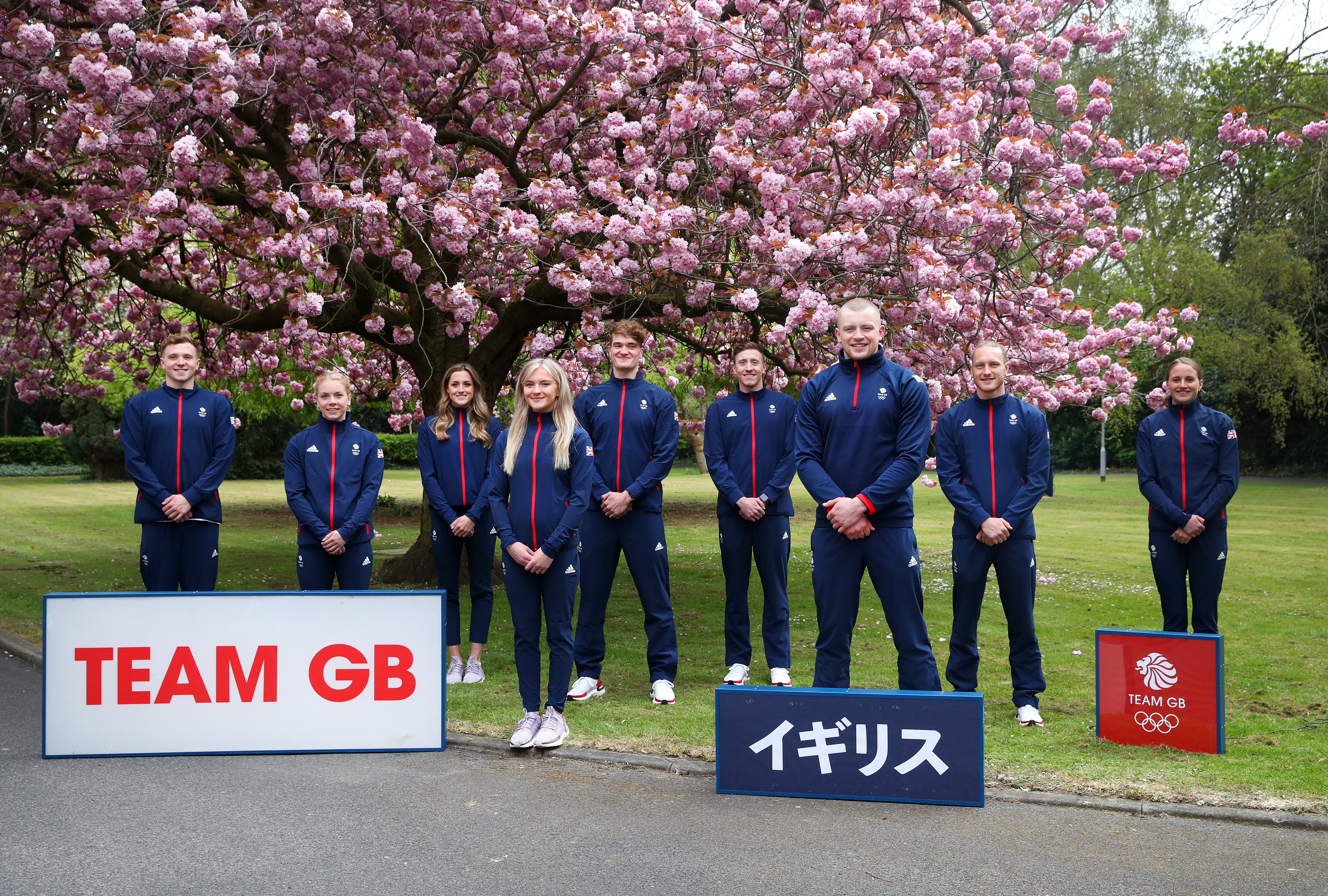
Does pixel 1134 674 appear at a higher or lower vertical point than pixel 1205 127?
lower

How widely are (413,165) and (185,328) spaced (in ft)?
24.6

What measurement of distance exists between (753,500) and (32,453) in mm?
41735

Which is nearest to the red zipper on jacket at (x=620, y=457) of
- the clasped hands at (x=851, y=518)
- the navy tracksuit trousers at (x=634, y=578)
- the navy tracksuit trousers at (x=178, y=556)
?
the navy tracksuit trousers at (x=634, y=578)

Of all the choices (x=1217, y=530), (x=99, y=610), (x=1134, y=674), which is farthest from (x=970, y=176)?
(x=99, y=610)

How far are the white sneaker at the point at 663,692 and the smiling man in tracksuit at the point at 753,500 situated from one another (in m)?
0.45

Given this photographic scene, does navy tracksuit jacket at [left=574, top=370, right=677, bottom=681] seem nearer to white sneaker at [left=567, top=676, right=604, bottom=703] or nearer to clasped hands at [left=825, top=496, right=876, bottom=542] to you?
white sneaker at [left=567, top=676, right=604, bottom=703]

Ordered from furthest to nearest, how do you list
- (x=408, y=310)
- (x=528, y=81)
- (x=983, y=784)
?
(x=408, y=310) → (x=528, y=81) → (x=983, y=784)

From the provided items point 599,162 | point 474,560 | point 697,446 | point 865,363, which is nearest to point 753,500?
point 865,363

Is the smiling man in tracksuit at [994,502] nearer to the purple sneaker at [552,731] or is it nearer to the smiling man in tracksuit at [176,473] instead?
the purple sneaker at [552,731]

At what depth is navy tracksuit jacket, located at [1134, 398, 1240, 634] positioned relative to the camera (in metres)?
6.14

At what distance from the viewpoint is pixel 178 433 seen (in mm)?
6059

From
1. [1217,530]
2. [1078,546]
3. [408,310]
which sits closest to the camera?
[1217,530]

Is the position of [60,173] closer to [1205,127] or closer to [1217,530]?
[1217,530]

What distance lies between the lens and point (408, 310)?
11094 millimetres
